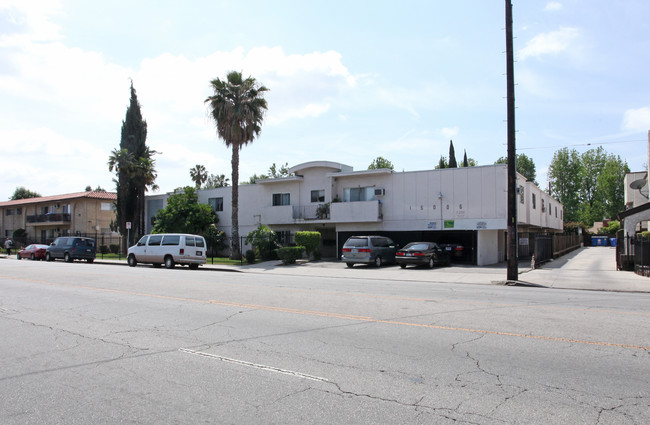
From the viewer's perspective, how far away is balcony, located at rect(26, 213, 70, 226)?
163 ft

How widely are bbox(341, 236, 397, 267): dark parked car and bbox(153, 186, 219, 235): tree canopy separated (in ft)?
45.8

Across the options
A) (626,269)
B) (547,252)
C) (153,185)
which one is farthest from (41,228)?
(626,269)

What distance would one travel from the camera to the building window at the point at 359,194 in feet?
103

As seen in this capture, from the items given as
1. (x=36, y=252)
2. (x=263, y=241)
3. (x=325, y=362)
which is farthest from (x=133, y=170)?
(x=325, y=362)

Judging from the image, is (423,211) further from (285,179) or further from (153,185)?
(153,185)

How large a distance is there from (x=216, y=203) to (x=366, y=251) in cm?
1706

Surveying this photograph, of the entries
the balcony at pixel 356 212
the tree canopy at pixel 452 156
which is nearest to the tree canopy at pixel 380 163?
the tree canopy at pixel 452 156

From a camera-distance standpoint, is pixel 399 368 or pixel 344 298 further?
pixel 344 298

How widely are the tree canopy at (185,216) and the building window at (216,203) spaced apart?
141cm

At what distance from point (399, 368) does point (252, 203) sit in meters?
31.6

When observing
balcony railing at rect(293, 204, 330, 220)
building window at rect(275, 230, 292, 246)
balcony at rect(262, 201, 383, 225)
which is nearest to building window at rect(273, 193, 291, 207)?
balcony at rect(262, 201, 383, 225)

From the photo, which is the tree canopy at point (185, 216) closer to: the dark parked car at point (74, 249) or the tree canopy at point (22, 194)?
the dark parked car at point (74, 249)

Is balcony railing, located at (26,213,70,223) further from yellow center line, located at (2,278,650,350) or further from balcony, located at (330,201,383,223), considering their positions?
yellow center line, located at (2,278,650,350)

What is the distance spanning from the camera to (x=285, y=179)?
112ft
